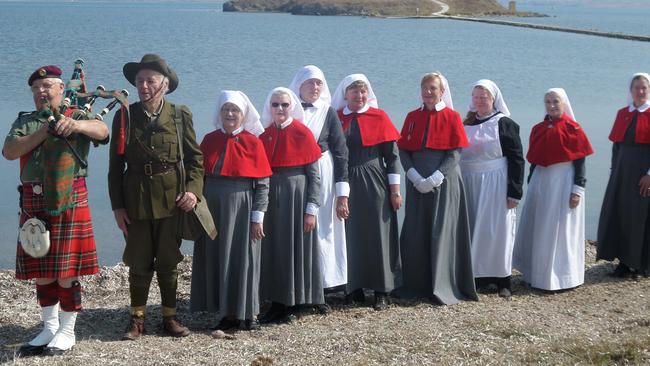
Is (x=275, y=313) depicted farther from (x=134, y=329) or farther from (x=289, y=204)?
(x=134, y=329)

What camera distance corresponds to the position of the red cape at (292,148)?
5.51 metres

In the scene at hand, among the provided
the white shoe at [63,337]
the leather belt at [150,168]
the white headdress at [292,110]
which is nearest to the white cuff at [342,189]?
the white headdress at [292,110]

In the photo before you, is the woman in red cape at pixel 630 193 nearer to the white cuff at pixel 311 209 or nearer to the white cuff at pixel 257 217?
the white cuff at pixel 311 209

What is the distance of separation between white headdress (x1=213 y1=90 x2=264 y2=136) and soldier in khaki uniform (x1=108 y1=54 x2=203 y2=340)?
0.27 meters

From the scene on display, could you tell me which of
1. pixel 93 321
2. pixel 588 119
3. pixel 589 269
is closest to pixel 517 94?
pixel 588 119

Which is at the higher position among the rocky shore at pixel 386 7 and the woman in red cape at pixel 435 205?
the rocky shore at pixel 386 7

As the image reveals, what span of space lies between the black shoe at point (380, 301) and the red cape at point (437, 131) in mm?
996

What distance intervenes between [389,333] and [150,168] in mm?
1667

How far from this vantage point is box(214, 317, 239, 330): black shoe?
5.44m

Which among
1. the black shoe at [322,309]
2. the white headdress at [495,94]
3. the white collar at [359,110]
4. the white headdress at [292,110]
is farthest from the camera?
the white headdress at [495,94]

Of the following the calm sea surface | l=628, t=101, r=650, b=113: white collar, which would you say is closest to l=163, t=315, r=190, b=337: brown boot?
the calm sea surface

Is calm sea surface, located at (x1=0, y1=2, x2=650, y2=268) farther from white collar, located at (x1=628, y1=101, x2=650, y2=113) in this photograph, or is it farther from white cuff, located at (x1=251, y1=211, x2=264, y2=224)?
white cuff, located at (x1=251, y1=211, x2=264, y2=224)

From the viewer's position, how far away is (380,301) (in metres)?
6.02

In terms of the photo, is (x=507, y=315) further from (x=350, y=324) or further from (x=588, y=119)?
(x=588, y=119)
